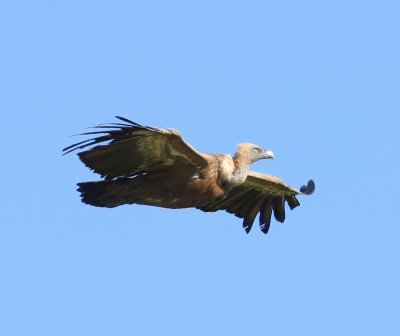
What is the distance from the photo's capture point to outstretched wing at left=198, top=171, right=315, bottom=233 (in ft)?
73.8

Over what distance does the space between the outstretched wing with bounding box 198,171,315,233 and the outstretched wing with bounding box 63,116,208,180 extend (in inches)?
127

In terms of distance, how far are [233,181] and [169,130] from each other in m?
2.14

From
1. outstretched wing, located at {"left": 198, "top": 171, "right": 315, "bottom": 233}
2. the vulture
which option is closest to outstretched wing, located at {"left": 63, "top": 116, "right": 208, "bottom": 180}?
the vulture

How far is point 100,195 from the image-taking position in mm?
19312

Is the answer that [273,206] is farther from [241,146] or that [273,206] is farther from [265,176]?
[241,146]

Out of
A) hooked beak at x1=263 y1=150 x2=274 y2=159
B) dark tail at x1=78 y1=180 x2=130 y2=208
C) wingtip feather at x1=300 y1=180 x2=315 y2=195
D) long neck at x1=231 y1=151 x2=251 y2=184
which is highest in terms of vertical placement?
hooked beak at x1=263 y1=150 x2=274 y2=159

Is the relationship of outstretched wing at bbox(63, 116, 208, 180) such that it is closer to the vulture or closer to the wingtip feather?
the vulture

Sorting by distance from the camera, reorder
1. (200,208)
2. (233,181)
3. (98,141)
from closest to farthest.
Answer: (98,141) < (233,181) < (200,208)

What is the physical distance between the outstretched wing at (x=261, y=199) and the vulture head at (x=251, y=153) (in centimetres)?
126

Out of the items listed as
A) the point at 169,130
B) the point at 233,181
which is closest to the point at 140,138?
the point at 169,130

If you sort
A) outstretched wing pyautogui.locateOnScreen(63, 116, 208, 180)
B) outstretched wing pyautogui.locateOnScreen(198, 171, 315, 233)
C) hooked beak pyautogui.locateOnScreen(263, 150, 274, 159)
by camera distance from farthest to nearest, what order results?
outstretched wing pyautogui.locateOnScreen(198, 171, 315, 233), hooked beak pyautogui.locateOnScreen(263, 150, 274, 159), outstretched wing pyautogui.locateOnScreen(63, 116, 208, 180)

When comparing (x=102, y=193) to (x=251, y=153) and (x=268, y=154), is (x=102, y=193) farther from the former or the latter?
(x=268, y=154)

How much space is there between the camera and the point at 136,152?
18859 mm

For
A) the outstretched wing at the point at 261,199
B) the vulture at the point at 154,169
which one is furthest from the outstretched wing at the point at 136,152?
the outstretched wing at the point at 261,199
